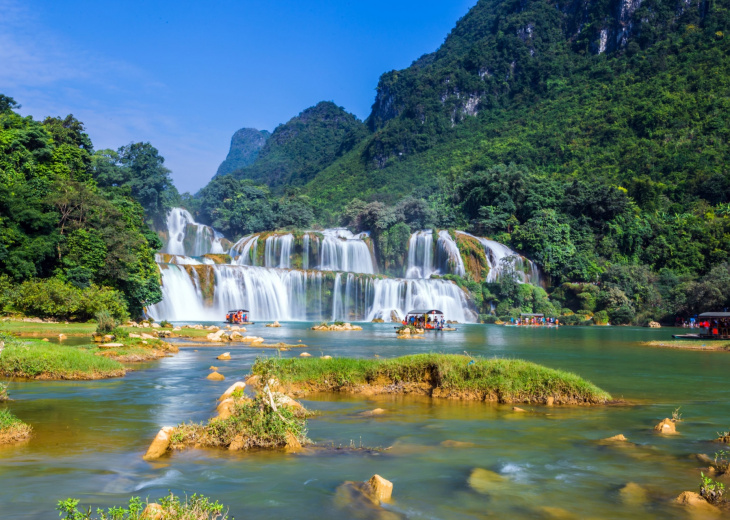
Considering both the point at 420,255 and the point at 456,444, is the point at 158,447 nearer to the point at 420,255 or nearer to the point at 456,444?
the point at 456,444

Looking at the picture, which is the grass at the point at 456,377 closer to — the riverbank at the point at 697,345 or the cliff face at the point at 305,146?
the riverbank at the point at 697,345

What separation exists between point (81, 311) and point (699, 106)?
7478cm

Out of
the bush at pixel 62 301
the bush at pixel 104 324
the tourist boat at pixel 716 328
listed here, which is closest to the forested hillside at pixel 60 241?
the bush at pixel 62 301

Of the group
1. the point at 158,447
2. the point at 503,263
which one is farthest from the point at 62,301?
the point at 503,263

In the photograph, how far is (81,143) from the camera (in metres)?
47.9

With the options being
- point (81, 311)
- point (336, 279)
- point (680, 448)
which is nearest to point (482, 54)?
point (336, 279)

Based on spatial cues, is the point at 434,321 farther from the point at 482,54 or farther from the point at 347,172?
the point at 482,54

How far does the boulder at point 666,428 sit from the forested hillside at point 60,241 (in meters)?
23.2

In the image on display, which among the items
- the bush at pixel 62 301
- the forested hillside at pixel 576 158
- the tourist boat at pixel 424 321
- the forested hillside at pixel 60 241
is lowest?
the tourist boat at pixel 424 321

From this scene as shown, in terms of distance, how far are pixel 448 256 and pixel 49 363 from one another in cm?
4792

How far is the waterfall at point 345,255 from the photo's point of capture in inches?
2276

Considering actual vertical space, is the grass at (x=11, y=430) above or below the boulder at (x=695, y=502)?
above

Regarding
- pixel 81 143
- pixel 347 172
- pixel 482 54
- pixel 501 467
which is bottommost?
pixel 501 467

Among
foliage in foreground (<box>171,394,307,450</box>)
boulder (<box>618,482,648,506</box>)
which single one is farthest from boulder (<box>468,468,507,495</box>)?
foliage in foreground (<box>171,394,307,450</box>)
